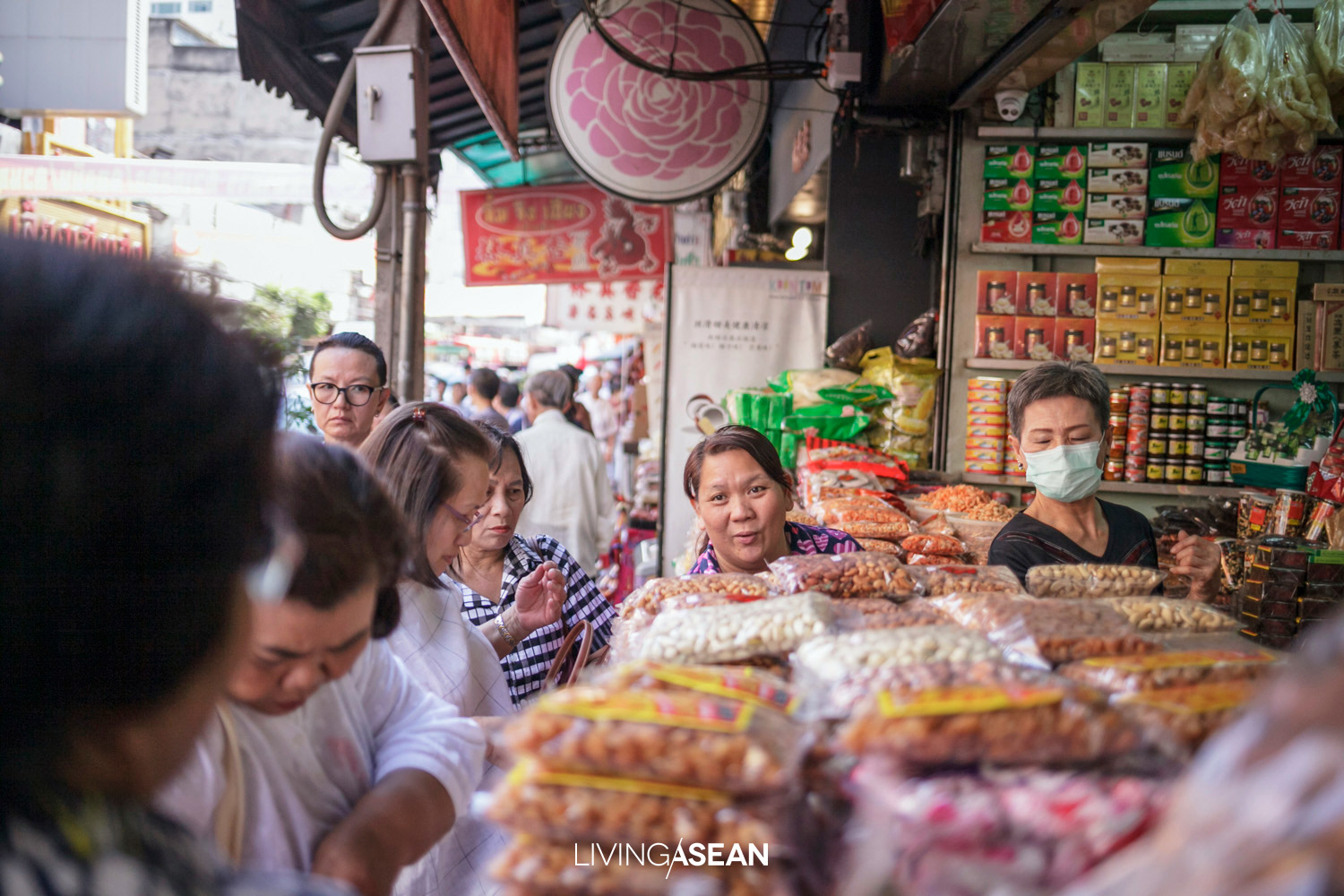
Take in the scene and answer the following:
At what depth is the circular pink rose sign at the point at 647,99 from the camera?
462 centimetres

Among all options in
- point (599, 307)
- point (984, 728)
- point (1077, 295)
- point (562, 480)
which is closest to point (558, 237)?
point (599, 307)

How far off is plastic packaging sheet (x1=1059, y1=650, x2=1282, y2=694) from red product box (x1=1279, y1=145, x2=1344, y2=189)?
453 centimetres

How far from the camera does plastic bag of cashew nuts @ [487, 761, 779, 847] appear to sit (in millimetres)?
771

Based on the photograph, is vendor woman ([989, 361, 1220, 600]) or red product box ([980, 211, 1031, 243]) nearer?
vendor woman ([989, 361, 1220, 600])

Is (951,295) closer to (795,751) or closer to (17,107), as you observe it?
(795,751)

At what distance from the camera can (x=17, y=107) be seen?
827 cm

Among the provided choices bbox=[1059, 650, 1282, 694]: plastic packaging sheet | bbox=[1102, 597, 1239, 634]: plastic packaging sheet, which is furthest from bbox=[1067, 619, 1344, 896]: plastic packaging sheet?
bbox=[1102, 597, 1239, 634]: plastic packaging sheet

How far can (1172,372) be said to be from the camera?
452cm

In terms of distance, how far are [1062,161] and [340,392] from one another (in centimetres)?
379

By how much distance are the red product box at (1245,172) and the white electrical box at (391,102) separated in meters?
3.95

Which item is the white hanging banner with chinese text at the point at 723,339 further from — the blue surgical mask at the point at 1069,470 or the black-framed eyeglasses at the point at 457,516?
the black-framed eyeglasses at the point at 457,516

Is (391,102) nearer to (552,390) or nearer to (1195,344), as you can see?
(552,390)

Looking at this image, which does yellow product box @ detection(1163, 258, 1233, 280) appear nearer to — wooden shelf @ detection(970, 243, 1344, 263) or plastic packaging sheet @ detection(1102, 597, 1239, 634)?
wooden shelf @ detection(970, 243, 1344, 263)

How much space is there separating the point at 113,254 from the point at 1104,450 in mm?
2495
